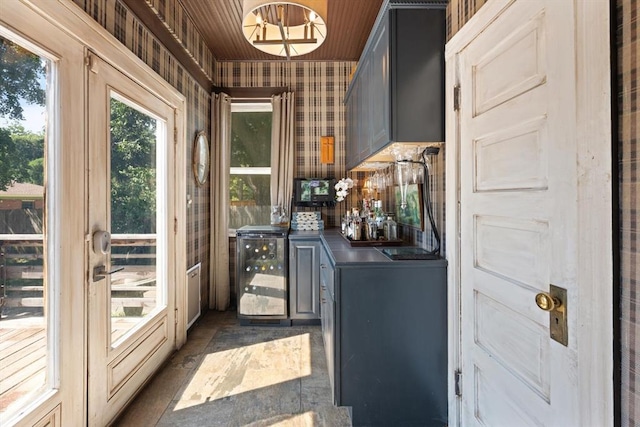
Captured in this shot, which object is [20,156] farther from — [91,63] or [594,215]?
[594,215]

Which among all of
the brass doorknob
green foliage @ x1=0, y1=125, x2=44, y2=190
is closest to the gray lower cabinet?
the brass doorknob

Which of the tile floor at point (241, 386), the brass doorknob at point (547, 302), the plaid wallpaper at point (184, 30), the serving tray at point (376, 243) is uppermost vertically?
the plaid wallpaper at point (184, 30)

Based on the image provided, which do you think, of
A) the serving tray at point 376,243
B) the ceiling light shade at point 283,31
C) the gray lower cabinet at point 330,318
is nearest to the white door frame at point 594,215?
the gray lower cabinet at point 330,318

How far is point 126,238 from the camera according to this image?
6.75 ft

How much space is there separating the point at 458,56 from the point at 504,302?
3.97 feet

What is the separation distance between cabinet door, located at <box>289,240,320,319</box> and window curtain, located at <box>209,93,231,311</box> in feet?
3.22

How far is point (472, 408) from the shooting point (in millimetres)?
1489

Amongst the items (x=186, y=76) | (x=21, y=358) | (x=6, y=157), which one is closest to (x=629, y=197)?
(x=6, y=157)

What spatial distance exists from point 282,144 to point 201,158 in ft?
3.10

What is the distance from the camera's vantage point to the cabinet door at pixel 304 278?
10.5 ft

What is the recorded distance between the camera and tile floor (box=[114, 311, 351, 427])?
187 centimetres

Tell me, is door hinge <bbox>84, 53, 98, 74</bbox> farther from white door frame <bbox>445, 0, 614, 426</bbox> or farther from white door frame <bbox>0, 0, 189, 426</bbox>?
white door frame <bbox>445, 0, 614, 426</bbox>

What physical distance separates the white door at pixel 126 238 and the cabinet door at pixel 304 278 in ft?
3.77

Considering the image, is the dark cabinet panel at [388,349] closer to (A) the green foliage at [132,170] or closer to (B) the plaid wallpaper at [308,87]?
(A) the green foliage at [132,170]
